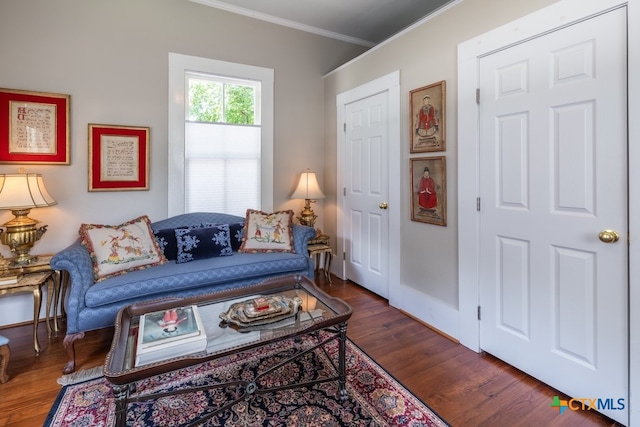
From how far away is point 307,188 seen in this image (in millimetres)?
3508

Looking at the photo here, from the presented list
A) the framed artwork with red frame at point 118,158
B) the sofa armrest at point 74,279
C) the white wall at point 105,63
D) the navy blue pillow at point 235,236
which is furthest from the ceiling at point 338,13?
the sofa armrest at point 74,279

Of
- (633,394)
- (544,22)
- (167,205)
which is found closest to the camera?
(633,394)

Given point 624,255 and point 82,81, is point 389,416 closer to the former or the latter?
point 624,255

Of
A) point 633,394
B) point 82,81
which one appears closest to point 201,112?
point 82,81

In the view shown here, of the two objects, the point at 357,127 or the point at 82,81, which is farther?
the point at 357,127

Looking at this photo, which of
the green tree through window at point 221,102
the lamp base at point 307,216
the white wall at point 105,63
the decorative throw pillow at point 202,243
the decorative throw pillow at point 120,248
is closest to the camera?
the decorative throw pillow at point 120,248

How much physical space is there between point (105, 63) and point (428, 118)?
2.78m

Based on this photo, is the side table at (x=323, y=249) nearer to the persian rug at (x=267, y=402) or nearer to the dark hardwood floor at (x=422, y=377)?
the dark hardwood floor at (x=422, y=377)

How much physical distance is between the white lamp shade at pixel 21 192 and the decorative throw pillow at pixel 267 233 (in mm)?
1518

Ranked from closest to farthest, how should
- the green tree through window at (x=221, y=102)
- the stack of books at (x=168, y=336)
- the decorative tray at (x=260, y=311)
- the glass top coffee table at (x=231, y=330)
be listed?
the glass top coffee table at (x=231, y=330) → the stack of books at (x=168, y=336) → the decorative tray at (x=260, y=311) → the green tree through window at (x=221, y=102)

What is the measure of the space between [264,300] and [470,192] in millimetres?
1534

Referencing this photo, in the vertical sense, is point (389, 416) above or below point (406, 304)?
below

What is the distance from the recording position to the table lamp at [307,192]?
350cm

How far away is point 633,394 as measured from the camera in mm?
1478
